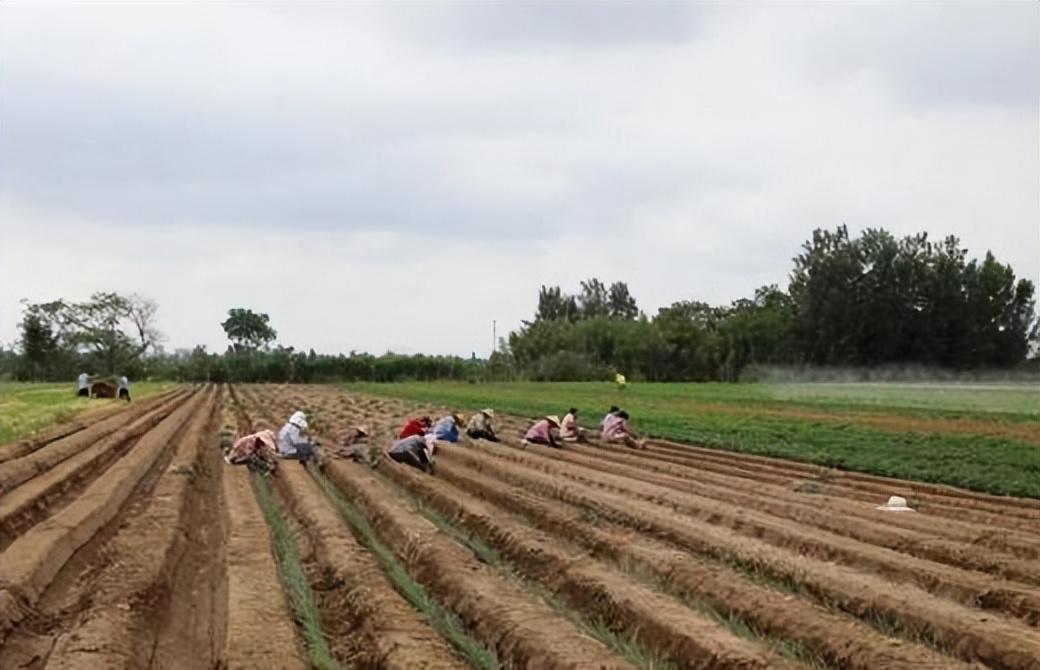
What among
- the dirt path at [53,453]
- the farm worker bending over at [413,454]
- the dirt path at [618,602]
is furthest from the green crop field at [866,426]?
the dirt path at [53,453]

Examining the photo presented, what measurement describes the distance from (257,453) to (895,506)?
347 inches

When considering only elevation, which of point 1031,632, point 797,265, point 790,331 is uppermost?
point 797,265

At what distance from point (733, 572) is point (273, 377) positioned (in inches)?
2620

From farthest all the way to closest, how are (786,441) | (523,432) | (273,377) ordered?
(273,377) < (523,432) < (786,441)

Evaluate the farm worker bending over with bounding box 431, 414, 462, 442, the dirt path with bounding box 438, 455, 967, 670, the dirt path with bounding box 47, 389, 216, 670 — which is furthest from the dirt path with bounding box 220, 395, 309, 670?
the farm worker bending over with bounding box 431, 414, 462, 442

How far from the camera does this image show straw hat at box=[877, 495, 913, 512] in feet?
38.7

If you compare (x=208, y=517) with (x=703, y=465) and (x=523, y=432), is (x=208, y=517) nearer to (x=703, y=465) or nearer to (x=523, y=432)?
(x=703, y=465)

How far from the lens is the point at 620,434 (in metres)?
20.9

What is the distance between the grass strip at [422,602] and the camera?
6.13 meters

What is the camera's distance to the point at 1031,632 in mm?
6074

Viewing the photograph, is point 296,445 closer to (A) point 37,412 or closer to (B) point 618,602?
(B) point 618,602

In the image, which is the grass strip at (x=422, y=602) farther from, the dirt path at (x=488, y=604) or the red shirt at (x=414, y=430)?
the red shirt at (x=414, y=430)

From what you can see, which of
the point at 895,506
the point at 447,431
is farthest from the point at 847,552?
the point at 447,431

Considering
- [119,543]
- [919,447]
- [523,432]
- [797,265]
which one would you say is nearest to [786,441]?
[919,447]
